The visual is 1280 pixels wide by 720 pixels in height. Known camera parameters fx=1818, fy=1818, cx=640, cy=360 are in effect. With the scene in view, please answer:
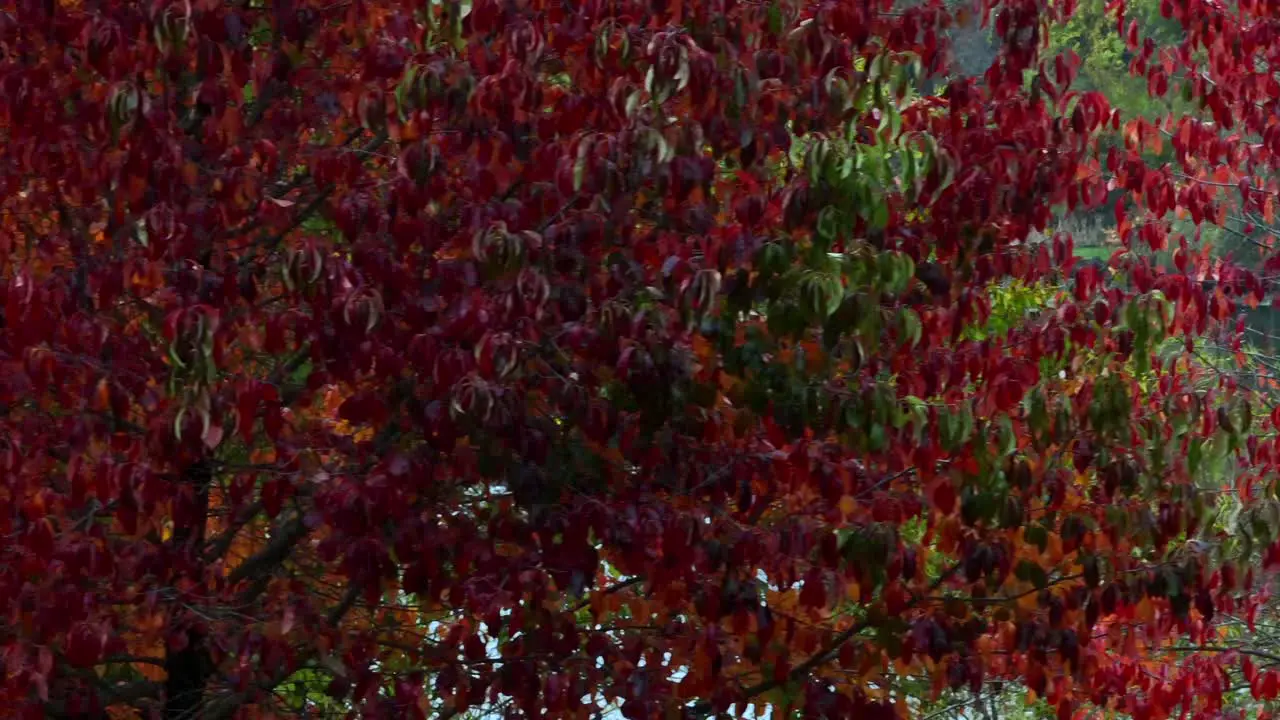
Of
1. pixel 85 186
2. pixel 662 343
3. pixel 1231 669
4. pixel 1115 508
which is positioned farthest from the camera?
pixel 1231 669

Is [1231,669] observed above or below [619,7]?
below

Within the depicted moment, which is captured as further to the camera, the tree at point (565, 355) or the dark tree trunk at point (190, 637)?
the dark tree trunk at point (190, 637)

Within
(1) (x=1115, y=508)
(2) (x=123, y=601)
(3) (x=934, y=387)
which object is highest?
(3) (x=934, y=387)

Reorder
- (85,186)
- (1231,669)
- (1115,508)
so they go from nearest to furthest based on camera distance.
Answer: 1. (85,186)
2. (1115,508)
3. (1231,669)

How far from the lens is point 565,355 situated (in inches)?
181

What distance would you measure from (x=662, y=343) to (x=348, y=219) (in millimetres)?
881

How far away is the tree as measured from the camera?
4.42 metres

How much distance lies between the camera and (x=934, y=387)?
534cm

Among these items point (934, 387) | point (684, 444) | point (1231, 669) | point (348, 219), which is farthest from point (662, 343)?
point (1231, 669)

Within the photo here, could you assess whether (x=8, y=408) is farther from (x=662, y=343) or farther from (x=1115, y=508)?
(x=1115, y=508)

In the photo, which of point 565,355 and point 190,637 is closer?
point 565,355

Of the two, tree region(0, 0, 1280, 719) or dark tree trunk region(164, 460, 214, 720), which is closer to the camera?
tree region(0, 0, 1280, 719)

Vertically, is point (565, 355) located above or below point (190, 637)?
above

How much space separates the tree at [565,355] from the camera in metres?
4.42
